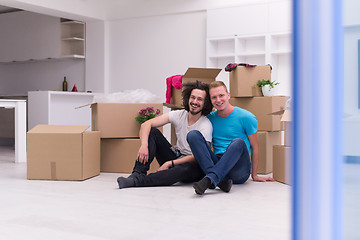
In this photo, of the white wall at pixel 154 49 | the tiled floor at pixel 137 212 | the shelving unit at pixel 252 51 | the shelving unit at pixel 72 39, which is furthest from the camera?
the shelving unit at pixel 72 39

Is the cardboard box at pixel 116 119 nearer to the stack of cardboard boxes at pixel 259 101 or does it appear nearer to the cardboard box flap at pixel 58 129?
the cardboard box flap at pixel 58 129

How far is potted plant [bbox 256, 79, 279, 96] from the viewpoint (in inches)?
145

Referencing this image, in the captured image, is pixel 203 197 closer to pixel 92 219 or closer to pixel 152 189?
pixel 152 189

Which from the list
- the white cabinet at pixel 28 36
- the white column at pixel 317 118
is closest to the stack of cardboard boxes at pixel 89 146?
the white column at pixel 317 118

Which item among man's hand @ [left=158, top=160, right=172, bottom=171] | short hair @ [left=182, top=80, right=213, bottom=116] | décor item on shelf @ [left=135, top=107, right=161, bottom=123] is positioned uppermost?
short hair @ [left=182, top=80, right=213, bottom=116]

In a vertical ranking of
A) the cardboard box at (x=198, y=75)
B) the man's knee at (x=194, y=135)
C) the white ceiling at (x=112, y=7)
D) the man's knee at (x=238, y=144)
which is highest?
the white ceiling at (x=112, y=7)

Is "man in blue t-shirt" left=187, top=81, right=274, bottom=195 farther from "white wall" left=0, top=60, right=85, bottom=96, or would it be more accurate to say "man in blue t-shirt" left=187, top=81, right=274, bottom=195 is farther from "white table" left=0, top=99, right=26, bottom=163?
"white wall" left=0, top=60, right=85, bottom=96

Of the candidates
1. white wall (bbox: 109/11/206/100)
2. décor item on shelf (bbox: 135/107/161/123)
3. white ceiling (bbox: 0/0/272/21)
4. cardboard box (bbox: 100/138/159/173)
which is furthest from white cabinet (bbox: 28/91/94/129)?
décor item on shelf (bbox: 135/107/161/123)

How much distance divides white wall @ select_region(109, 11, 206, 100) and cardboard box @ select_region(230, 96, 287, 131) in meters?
2.52

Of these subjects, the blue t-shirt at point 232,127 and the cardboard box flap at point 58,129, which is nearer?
the blue t-shirt at point 232,127

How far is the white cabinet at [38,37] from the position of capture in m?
7.28

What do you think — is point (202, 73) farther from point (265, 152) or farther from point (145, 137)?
point (145, 137)

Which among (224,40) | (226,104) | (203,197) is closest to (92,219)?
(203,197)

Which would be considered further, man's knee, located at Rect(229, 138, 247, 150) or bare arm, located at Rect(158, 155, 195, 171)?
bare arm, located at Rect(158, 155, 195, 171)
